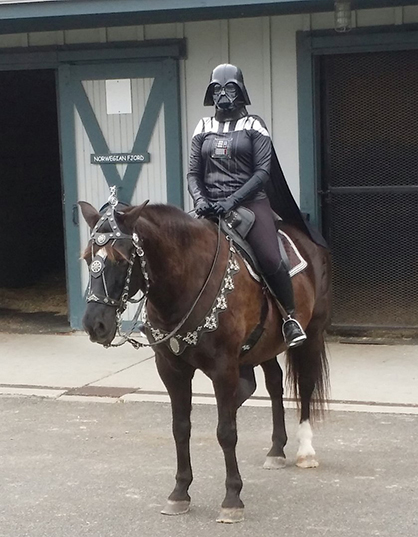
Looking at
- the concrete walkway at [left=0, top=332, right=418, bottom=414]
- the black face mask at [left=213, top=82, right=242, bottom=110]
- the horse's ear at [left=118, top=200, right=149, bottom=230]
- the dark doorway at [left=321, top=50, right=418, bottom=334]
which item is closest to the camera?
the horse's ear at [left=118, top=200, right=149, bottom=230]

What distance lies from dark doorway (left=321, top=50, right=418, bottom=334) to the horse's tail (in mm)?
3511

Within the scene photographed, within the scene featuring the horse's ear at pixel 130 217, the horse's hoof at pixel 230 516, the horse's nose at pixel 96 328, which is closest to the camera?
the horse's nose at pixel 96 328

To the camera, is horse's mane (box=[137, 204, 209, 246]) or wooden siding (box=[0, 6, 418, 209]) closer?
horse's mane (box=[137, 204, 209, 246])

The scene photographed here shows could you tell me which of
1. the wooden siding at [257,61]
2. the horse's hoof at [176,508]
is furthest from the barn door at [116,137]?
the horse's hoof at [176,508]

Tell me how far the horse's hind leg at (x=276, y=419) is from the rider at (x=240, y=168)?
55 cm

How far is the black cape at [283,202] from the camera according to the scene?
249 inches

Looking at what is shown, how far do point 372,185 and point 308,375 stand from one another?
3.73 metres

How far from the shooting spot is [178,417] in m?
5.53

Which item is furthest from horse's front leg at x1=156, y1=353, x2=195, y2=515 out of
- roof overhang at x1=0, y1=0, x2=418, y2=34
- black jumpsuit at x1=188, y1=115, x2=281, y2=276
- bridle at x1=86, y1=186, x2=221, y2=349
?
roof overhang at x1=0, y1=0, x2=418, y2=34

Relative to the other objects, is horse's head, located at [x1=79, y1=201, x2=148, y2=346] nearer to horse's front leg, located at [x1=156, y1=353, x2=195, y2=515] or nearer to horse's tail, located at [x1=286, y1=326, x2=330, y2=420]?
horse's front leg, located at [x1=156, y1=353, x2=195, y2=515]

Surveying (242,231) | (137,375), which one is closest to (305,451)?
(242,231)

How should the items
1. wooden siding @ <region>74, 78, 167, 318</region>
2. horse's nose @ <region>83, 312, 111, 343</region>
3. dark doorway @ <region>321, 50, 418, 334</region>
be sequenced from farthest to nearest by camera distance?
wooden siding @ <region>74, 78, 167, 318</region> < dark doorway @ <region>321, 50, 418, 334</region> < horse's nose @ <region>83, 312, 111, 343</region>

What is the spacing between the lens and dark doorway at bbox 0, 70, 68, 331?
1412cm

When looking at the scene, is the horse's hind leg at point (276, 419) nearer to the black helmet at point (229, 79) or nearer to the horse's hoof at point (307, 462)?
the horse's hoof at point (307, 462)
